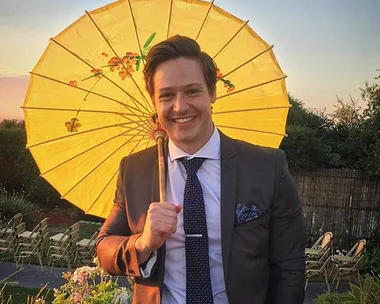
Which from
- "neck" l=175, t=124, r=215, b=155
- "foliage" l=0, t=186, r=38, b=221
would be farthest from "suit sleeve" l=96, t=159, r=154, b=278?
"foliage" l=0, t=186, r=38, b=221

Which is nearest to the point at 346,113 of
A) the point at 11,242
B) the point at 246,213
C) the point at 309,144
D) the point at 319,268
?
the point at 309,144

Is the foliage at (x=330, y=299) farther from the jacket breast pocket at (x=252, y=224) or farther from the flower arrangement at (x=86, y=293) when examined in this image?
the jacket breast pocket at (x=252, y=224)

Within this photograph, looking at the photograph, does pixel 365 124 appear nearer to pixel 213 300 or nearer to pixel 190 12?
pixel 190 12

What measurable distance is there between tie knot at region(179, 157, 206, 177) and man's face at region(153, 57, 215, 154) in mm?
61

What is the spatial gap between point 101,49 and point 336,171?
9.85 metres

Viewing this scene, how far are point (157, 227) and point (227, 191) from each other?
33 centimetres

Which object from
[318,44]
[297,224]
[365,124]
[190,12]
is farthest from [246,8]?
[297,224]

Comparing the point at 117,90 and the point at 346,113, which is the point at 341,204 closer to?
the point at 346,113

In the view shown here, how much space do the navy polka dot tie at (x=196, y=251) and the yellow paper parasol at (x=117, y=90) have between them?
109 centimetres

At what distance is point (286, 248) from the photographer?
1.84 meters

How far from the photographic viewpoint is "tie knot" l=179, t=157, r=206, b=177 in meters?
1.95

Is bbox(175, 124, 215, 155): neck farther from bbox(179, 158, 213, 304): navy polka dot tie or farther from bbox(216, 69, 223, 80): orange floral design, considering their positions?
bbox(216, 69, 223, 80): orange floral design

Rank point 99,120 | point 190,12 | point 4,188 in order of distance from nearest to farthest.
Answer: point 190,12
point 99,120
point 4,188

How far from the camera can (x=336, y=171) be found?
11.7 meters
